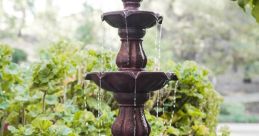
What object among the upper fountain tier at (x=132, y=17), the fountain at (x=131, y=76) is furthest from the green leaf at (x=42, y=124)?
the upper fountain tier at (x=132, y=17)

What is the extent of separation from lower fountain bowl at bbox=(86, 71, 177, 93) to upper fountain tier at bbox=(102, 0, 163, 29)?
0.16 metres

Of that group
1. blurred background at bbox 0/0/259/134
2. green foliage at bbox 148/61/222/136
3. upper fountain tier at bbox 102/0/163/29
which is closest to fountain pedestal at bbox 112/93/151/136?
upper fountain tier at bbox 102/0/163/29

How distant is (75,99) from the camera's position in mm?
2367

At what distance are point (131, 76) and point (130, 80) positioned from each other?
0.02 meters

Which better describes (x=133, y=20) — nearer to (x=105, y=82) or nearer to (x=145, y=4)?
(x=105, y=82)

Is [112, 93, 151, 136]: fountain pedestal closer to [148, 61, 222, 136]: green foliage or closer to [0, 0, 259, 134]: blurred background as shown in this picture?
[148, 61, 222, 136]: green foliage

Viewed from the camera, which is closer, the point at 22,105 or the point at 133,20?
the point at 133,20

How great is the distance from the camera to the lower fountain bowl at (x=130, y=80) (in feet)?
4.61

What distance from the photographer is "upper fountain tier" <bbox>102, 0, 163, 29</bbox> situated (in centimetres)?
143

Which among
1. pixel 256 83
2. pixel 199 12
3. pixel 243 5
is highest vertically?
pixel 199 12

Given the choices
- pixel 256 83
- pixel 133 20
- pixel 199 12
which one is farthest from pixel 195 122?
pixel 256 83

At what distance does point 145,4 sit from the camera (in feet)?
40.0

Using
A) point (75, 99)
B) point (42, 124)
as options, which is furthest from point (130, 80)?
point (75, 99)

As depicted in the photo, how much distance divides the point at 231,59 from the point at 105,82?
38.1 feet
